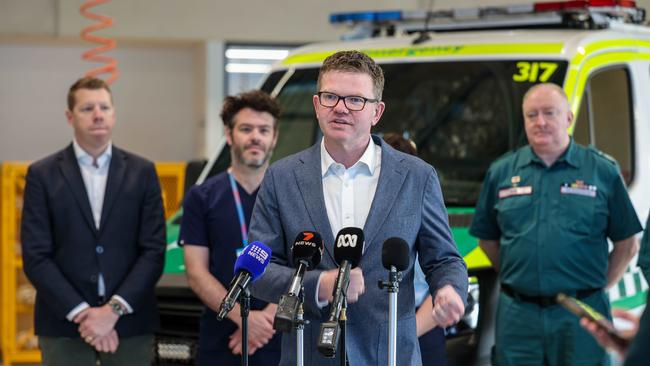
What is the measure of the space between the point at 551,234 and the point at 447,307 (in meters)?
2.10

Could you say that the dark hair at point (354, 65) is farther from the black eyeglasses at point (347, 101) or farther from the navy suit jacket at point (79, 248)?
the navy suit jacket at point (79, 248)

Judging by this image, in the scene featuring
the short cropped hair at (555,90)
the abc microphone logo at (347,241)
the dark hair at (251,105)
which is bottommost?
the abc microphone logo at (347,241)

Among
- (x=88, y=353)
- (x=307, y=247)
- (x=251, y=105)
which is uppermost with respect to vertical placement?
(x=251, y=105)

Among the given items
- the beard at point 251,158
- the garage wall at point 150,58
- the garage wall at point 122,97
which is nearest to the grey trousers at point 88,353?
the beard at point 251,158

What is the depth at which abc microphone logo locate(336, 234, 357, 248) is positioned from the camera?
3.28 meters

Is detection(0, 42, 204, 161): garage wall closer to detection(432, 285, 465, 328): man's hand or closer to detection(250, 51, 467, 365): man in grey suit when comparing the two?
detection(250, 51, 467, 365): man in grey suit

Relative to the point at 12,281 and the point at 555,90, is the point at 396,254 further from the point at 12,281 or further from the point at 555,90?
the point at 12,281

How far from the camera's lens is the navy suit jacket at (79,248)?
5.05 meters

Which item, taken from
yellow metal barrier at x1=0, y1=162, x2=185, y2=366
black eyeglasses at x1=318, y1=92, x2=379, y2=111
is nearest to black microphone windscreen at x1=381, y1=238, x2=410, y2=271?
black eyeglasses at x1=318, y1=92, x2=379, y2=111

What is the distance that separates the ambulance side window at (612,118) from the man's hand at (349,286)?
3.12 metres

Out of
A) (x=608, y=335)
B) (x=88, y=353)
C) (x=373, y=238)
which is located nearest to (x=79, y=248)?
(x=88, y=353)

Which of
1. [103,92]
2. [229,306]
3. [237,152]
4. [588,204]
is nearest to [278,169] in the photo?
[229,306]

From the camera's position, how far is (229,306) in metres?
3.23

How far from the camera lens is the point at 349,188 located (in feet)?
12.1
